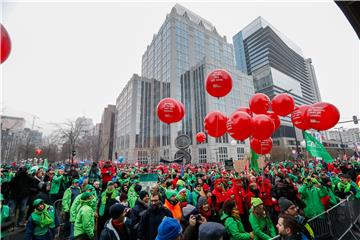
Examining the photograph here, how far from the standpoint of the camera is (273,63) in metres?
90.8

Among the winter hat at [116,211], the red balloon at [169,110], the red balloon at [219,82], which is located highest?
the red balloon at [219,82]

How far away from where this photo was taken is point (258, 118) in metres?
7.31

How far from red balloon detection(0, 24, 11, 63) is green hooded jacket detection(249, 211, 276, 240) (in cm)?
482

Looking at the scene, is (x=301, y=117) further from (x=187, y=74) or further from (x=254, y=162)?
(x=187, y=74)

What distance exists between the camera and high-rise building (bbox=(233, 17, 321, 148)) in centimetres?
8107

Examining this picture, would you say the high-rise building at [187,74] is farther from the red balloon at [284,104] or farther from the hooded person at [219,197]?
the hooded person at [219,197]

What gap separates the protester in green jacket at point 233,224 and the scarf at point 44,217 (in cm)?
367

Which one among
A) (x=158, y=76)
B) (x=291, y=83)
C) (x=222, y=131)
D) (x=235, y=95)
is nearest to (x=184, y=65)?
(x=158, y=76)

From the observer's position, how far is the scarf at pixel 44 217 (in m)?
3.92

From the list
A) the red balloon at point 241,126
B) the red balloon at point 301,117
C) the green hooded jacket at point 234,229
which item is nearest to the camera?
the green hooded jacket at point 234,229

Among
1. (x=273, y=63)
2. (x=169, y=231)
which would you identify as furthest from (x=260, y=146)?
(x=273, y=63)

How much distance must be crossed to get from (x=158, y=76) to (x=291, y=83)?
68726mm

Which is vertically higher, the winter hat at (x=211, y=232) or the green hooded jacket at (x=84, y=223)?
the winter hat at (x=211, y=232)

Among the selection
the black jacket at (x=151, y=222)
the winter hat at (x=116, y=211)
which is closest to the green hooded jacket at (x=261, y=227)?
the black jacket at (x=151, y=222)
